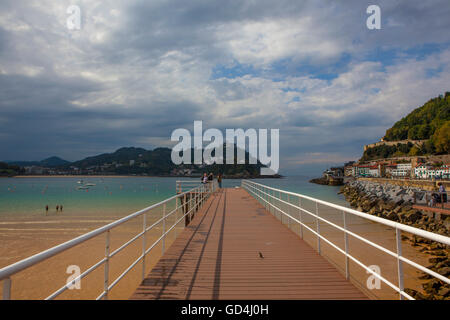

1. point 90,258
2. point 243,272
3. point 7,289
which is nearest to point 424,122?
point 90,258

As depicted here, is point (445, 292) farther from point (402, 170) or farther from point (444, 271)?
point (402, 170)

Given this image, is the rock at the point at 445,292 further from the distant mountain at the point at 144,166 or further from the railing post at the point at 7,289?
the distant mountain at the point at 144,166

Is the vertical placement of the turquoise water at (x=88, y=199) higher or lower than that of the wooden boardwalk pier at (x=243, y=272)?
lower

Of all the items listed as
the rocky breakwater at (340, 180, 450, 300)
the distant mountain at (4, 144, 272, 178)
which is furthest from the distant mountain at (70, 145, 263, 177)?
the rocky breakwater at (340, 180, 450, 300)

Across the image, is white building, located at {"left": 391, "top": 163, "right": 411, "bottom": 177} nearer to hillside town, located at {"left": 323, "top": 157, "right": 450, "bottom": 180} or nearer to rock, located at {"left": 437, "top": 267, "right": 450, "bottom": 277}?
hillside town, located at {"left": 323, "top": 157, "right": 450, "bottom": 180}

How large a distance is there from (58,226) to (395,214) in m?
22.9

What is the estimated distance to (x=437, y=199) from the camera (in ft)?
59.5

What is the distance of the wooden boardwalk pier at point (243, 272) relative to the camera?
342 centimetres

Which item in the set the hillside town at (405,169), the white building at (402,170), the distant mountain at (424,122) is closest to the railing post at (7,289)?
the hillside town at (405,169)

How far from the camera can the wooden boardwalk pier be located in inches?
135

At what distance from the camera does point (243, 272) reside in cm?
418
